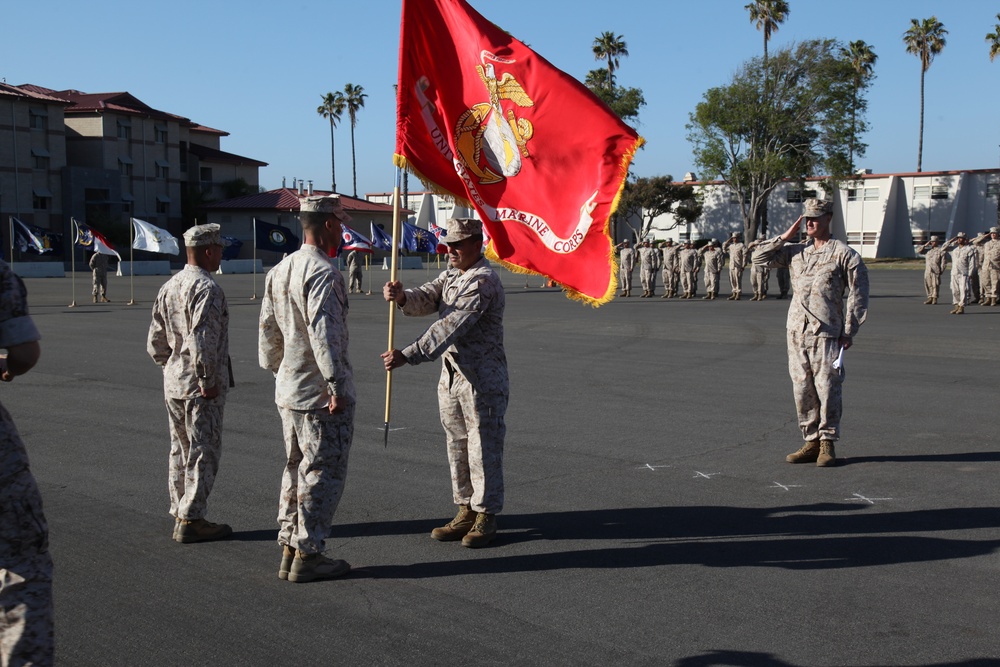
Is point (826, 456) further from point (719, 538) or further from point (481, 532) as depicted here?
point (481, 532)

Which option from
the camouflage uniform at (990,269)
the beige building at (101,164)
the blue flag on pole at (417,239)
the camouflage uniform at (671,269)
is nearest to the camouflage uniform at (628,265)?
the camouflage uniform at (671,269)

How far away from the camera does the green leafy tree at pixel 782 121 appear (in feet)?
204

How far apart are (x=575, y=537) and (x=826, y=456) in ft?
9.37

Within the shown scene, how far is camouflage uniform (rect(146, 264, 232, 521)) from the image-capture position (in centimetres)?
601

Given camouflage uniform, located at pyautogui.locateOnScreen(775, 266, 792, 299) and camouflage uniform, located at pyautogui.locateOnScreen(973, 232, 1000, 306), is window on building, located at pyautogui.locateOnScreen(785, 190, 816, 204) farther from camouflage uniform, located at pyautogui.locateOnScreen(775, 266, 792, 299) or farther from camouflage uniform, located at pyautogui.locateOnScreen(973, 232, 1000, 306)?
camouflage uniform, located at pyautogui.locateOnScreen(973, 232, 1000, 306)

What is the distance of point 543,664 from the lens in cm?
427

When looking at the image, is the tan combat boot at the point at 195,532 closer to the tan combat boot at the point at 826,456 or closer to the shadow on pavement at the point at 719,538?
the shadow on pavement at the point at 719,538

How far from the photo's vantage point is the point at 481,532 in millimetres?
5945

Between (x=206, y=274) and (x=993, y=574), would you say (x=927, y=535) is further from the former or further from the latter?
(x=206, y=274)

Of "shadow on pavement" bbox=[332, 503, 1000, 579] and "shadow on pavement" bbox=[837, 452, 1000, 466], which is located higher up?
"shadow on pavement" bbox=[837, 452, 1000, 466]

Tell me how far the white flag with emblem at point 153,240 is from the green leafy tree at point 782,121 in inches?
1740

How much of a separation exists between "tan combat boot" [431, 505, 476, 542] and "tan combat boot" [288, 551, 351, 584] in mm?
809

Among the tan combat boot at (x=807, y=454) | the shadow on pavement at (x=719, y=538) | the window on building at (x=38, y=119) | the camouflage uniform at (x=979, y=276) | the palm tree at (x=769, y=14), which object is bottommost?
the shadow on pavement at (x=719, y=538)

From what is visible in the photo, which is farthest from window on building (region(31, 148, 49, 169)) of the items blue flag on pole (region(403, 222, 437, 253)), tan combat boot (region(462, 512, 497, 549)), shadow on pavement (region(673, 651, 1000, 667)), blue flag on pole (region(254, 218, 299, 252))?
shadow on pavement (region(673, 651, 1000, 667))
